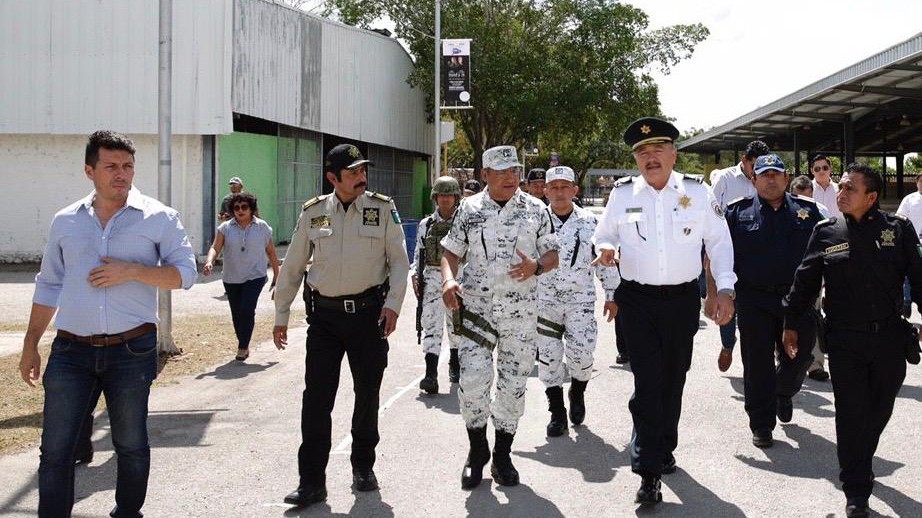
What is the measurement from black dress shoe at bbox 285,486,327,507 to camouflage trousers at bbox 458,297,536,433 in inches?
41.0

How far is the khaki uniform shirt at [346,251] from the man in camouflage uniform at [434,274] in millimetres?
3013

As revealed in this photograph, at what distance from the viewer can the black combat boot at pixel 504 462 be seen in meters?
6.05

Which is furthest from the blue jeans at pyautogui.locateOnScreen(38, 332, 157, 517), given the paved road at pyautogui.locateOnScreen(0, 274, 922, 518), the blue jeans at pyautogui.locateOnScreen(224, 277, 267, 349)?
the blue jeans at pyautogui.locateOnScreen(224, 277, 267, 349)

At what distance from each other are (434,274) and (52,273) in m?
4.68

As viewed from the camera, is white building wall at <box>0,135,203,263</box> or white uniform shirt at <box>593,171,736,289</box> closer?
white uniform shirt at <box>593,171,736,289</box>

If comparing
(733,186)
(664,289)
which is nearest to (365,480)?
(664,289)

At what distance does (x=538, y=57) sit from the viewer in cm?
3666

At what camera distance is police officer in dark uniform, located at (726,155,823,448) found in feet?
22.6

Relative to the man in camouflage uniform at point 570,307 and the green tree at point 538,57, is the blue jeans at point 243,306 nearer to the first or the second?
the man in camouflage uniform at point 570,307

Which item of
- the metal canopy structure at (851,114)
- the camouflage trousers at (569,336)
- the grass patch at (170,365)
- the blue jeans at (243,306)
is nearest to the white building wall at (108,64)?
the grass patch at (170,365)

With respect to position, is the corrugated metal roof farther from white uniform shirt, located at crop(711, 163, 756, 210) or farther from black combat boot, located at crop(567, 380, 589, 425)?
black combat boot, located at crop(567, 380, 589, 425)

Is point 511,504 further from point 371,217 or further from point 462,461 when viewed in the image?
point 371,217

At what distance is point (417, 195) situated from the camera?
41969mm

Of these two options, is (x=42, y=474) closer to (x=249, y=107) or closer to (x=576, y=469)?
(x=576, y=469)
